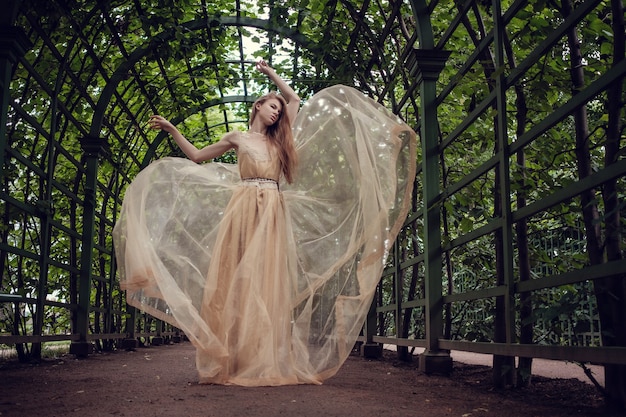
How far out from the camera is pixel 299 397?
3035 mm

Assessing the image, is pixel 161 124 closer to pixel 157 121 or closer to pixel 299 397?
pixel 157 121

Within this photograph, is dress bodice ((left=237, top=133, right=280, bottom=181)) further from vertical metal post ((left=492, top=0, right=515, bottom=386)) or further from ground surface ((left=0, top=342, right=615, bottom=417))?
vertical metal post ((left=492, top=0, right=515, bottom=386))

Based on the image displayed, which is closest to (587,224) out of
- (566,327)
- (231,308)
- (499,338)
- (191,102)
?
(499,338)

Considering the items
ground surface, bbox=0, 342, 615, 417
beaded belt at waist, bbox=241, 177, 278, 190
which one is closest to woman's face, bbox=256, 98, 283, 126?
beaded belt at waist, bbox=241, 177, 278, 190

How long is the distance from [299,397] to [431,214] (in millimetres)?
2019

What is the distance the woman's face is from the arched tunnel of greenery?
1.09 metres

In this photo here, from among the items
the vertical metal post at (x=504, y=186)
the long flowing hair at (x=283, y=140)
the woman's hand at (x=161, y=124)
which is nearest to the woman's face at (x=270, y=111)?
the long flowing hair at (x=283, y=140)

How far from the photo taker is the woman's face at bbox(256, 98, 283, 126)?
4.12m

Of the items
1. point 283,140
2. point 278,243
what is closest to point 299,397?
point 278,243

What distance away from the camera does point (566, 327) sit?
7094mm

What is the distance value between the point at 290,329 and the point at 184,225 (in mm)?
1068

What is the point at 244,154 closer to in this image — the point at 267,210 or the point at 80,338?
the point at 267,210

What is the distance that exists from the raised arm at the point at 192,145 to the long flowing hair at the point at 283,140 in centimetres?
25

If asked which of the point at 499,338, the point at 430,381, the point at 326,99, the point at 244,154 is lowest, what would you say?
the point at 430,381
